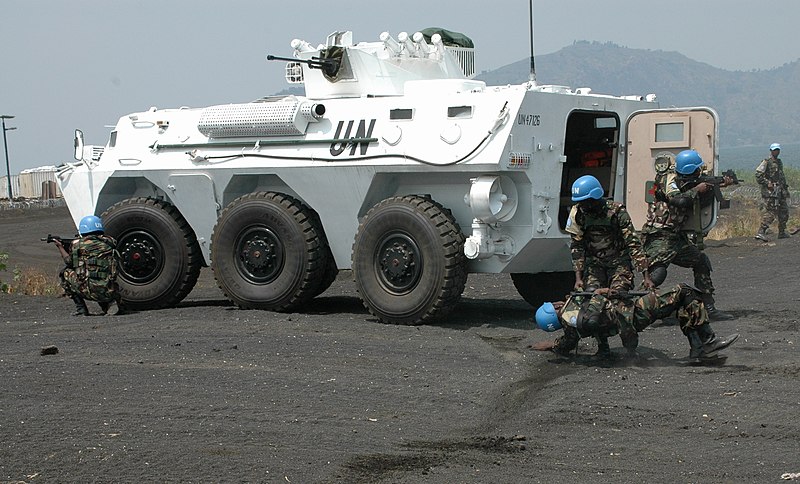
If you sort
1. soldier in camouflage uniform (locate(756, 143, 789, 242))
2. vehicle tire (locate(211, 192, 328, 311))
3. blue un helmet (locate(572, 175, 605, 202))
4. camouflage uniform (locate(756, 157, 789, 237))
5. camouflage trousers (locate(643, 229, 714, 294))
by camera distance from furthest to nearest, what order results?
camouflage uniform (locate(756, 157, 789, 237)) < soldier in camouflage uniform (locate(756, 143, 789, 242)) < vehicle tire (locate(211, 192, 328, 311)) < camouflage trousers (locate(643, 229, 714, 294)) < blue un helmet (locate(572, 175, 605, 202))

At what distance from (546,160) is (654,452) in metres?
5.09

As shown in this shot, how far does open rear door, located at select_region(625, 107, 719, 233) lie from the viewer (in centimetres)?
1217

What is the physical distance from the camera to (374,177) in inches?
488

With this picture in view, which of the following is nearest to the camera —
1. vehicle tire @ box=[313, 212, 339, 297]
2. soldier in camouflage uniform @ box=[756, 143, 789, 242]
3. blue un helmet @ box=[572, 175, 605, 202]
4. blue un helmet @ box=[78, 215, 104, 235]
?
blue un helmet @ box=[572, 175, 605, 202]

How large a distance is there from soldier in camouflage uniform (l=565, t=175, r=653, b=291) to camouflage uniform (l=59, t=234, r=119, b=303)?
5.35 metres

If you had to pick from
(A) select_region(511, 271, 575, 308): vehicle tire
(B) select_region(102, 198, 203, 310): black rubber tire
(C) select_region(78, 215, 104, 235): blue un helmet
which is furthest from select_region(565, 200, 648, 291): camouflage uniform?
(C) select_region(78, 215, 104, 235): blue un helmet

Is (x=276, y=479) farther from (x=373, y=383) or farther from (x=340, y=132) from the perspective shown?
(x=340, y=132)

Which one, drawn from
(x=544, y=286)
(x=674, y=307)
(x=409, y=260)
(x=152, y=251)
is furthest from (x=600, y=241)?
(x=152, y=251)

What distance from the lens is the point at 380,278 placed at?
12.3 m

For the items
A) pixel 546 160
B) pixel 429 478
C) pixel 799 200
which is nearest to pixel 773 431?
pixel 429 478

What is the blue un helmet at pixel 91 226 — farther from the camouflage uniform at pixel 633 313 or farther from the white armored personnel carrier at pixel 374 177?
the camouflage uniform at pixel 633 313

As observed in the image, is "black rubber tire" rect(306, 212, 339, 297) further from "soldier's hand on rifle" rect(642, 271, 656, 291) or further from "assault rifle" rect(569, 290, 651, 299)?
"soldier's hand on rifle" rect(642, 271, 656, 291)

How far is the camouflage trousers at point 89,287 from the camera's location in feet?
44.1

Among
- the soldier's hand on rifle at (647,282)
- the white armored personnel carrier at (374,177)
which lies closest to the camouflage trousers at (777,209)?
the white armored personnel carrier at (374,177)
